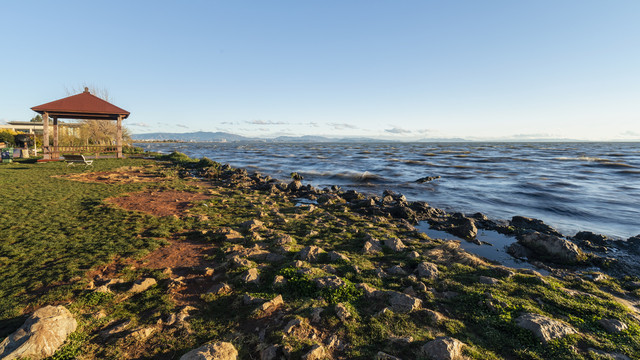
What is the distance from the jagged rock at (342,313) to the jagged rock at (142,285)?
3.97 m

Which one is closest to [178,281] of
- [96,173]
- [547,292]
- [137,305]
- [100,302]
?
[137,305]

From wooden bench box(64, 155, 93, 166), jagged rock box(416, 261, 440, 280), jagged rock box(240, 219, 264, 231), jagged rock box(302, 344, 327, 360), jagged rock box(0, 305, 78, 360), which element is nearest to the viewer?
jagged rock box(0, 305, 78, 360)

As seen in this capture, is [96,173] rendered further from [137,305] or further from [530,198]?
[530,198]

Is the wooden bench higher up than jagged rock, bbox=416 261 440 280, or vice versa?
the wooden bench

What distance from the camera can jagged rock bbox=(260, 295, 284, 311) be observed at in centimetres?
473

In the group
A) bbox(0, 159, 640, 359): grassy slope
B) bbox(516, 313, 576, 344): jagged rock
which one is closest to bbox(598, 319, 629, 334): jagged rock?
bbox(0, 159, 640, 359): grassy slope

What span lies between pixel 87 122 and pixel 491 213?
200 feet

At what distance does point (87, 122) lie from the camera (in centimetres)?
4638

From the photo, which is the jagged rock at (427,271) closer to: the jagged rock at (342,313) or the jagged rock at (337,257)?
the jagged rock at (337,257)

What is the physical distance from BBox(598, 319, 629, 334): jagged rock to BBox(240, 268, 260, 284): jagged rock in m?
6.40

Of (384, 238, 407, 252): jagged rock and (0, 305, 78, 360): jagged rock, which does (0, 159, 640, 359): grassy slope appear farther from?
(384, 238, 407, 252): jagged rock

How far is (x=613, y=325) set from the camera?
448 centimetres

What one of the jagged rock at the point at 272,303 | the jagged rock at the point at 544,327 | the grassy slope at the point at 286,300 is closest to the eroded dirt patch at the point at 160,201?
the grassy slope at the point at 286,300

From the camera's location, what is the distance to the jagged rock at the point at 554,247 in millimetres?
8242
